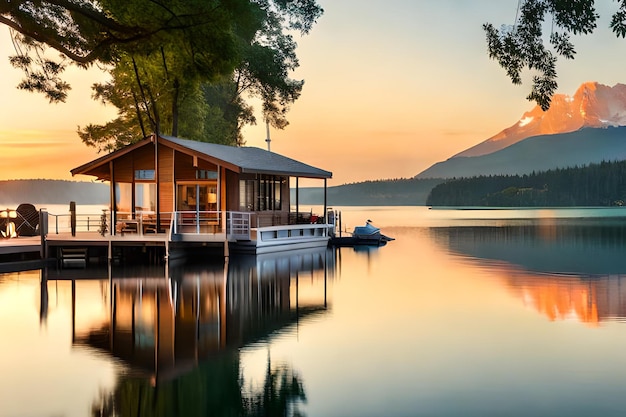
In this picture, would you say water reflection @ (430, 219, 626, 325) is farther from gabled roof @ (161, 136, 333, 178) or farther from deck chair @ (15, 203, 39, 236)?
deck chair @ (15, 203, 39, 236)

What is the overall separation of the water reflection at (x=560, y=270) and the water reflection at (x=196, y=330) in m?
→ 6.21

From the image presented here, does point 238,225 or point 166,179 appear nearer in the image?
point 238,225

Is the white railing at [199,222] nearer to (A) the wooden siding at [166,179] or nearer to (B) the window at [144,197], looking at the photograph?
(A) the wooden siding at [166,179]

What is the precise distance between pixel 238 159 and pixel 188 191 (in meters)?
2.62

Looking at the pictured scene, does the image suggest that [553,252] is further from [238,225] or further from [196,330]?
[196,330]

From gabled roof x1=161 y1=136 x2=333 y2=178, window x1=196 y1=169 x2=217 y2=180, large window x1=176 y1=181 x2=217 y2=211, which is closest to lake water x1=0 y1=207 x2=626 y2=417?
large window x1=176 y1=181 x2=217 y2=211

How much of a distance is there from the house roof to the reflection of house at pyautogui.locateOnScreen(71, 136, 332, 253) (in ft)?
0.14

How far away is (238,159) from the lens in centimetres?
3086

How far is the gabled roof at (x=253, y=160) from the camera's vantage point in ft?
97.5

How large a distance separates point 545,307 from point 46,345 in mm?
11880

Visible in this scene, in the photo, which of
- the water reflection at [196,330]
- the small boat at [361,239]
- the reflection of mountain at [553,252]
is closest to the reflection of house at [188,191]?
the water reflection at [196,330]

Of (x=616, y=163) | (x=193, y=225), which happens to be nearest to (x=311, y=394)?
(x=193, y=225)

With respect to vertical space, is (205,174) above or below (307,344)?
above

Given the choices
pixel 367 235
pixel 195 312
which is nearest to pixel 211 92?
pixel 367 235
